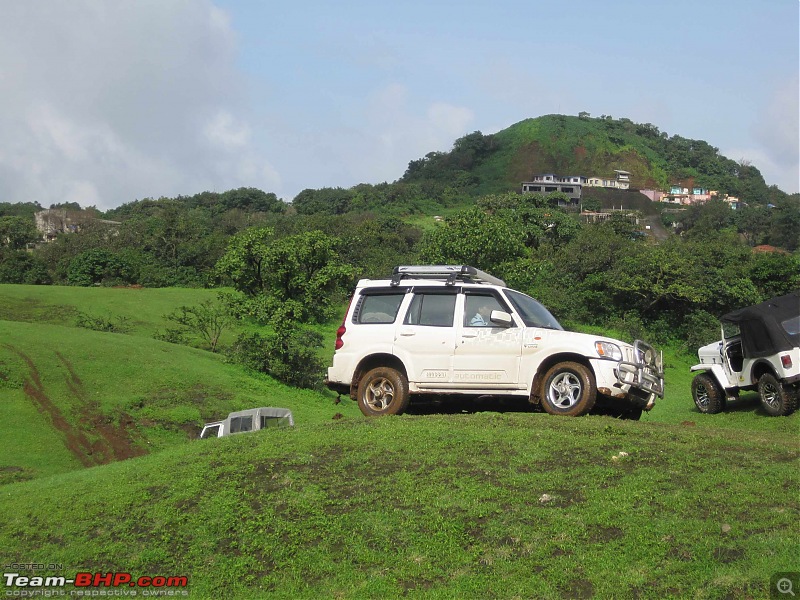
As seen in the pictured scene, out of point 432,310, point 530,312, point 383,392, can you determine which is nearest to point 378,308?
point 432,310

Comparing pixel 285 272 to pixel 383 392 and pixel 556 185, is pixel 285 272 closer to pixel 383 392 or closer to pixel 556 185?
pixel 383 392

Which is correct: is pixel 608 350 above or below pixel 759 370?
below

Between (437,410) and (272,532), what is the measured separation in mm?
5461

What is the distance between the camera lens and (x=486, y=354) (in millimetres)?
11992

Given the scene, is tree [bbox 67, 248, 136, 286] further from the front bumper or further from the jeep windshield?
the front bumper

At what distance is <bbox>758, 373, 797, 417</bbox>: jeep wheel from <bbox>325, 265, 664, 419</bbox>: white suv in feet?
20.4

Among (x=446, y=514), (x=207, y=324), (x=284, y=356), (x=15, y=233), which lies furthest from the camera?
(x=15, y=233)

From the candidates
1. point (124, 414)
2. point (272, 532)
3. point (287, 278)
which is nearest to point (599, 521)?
point (272, 532)

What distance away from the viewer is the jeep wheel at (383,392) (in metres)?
12.4

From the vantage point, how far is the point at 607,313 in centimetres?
4891

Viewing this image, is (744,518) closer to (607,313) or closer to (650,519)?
(650,519)

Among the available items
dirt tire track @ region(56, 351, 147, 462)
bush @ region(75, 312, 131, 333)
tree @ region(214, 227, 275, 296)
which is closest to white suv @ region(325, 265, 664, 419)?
dirt tire track @ region(56, 351, 147, 462)

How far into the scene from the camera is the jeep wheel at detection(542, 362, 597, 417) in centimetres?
1152

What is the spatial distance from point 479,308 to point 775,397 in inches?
353
